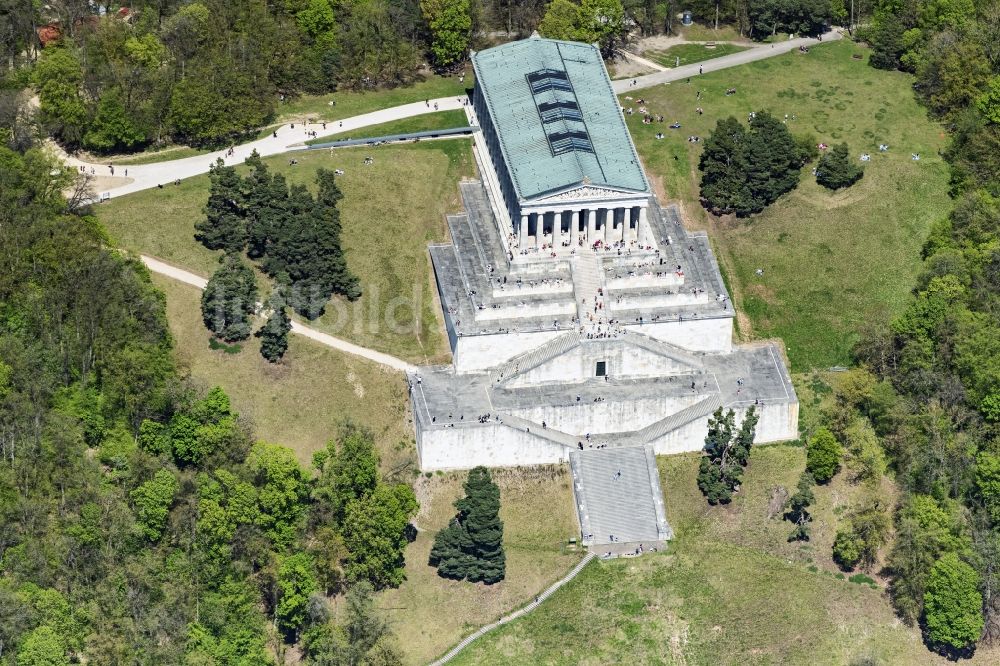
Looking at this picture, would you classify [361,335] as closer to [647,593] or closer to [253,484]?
[253,484]

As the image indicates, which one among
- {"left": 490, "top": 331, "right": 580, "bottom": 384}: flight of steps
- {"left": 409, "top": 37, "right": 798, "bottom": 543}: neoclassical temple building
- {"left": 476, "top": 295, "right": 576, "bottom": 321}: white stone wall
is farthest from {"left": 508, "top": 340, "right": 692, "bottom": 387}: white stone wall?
{"left": 476, "top": 295, "right": 576, "bottom": 321}: white stone wall

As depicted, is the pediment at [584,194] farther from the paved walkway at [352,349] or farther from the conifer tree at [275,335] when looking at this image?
the conifer tree at [275,335]

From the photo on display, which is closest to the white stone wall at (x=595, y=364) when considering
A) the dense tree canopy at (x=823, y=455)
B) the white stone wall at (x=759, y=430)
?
the white stone wall at (x=759, y=430)

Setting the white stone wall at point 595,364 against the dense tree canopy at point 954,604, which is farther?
the white stone wall at point 595,364

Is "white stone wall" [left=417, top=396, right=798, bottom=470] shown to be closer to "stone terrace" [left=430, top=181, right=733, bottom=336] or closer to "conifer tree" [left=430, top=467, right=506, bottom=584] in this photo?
"conifer tree" [left=430, top=467, right=506, bottom=584]

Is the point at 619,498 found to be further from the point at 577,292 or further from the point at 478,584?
the point at 577,292
